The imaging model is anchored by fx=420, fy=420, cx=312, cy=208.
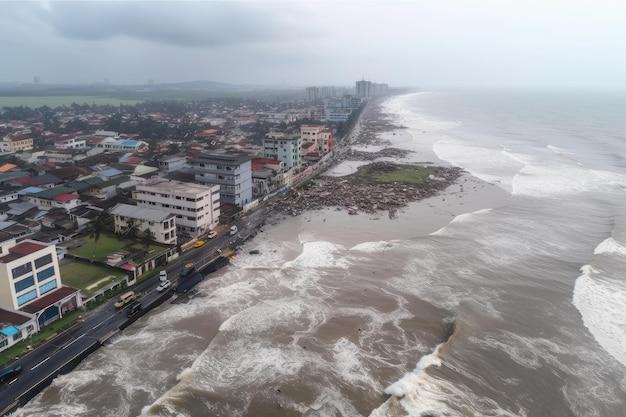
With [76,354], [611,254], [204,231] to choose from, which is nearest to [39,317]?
[76,354]

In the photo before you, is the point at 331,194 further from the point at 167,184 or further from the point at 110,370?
the point at 110,370

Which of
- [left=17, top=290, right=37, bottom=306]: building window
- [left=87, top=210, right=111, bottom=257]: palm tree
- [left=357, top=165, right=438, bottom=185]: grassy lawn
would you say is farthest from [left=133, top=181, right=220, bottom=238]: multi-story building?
[left=357, top=165, right=438, bottom=185]: grassy lawn

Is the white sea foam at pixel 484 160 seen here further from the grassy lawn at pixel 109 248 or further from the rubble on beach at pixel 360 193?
the grassy lawn at pixel 109 248

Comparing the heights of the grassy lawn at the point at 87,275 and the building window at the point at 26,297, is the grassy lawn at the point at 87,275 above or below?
below

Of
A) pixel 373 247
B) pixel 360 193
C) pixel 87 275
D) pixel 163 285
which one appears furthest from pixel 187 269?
pixel 360 193

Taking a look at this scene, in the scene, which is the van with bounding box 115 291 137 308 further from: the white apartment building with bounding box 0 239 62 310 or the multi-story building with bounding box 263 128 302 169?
the multi-story building with bounding box 263 128 302 169

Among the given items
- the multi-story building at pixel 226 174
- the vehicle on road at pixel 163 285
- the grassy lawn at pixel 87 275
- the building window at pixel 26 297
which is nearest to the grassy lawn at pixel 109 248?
the grassy lawn at pixel 87 275

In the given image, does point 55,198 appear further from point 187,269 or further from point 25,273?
point 25,273
